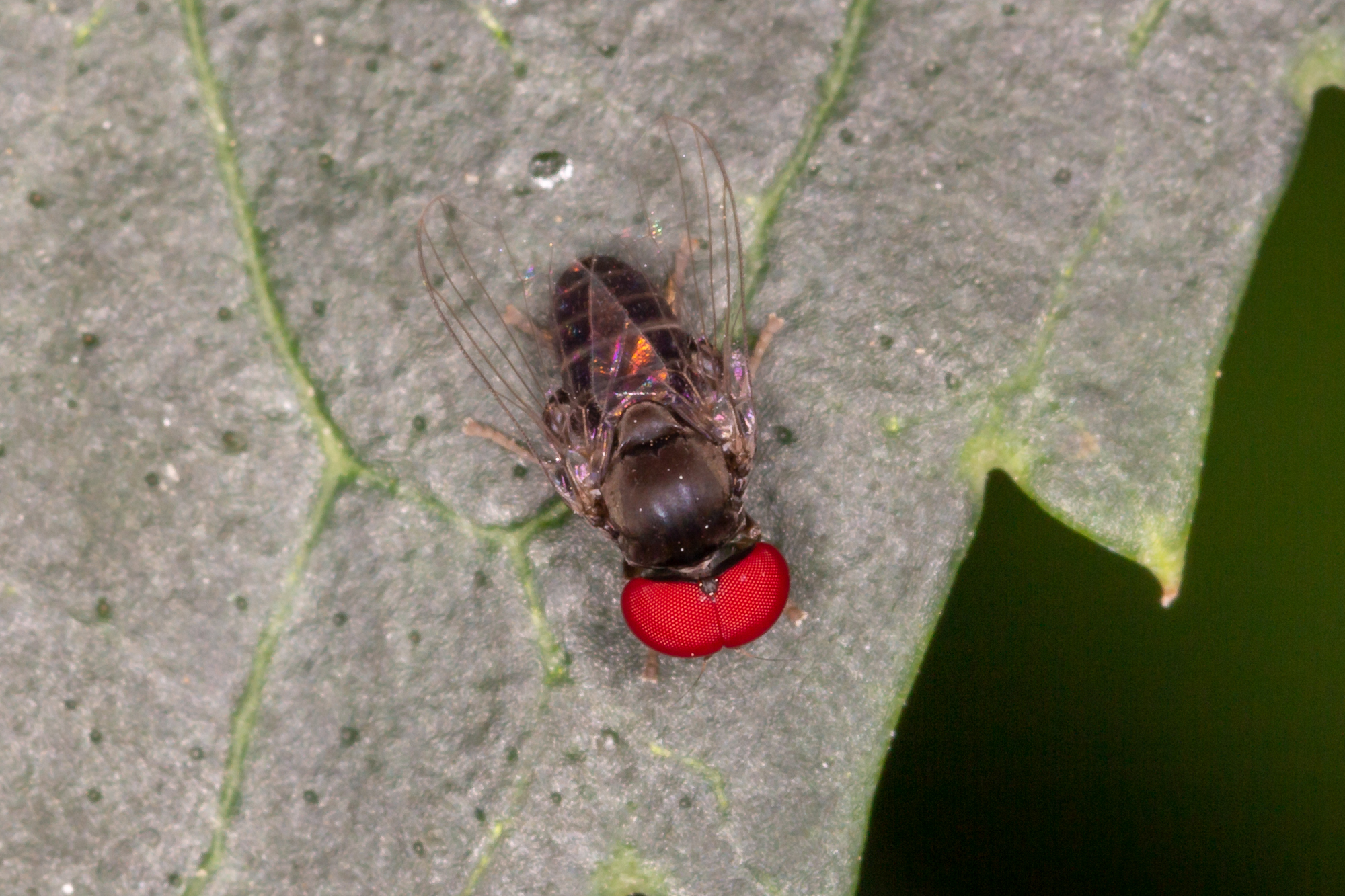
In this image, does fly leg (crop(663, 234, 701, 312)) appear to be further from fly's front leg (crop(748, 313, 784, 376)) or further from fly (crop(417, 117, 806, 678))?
fly's front leg (crop(748, 313, 784, 376))

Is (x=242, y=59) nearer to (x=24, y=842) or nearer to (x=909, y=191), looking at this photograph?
(x=909, y=191)

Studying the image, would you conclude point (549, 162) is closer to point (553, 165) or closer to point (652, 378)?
point (553, 165)

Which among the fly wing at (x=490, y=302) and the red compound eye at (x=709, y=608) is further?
the fly wing at (x=490, y=302)

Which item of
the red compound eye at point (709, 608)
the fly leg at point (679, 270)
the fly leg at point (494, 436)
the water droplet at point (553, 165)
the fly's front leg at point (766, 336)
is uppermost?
the water droplet at point (553, 165)

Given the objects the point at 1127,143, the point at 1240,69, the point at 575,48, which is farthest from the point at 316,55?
the point at 1240,69

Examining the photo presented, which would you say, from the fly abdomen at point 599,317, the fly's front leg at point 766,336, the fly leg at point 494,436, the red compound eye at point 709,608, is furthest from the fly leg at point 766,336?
the fly leg at point 494,436

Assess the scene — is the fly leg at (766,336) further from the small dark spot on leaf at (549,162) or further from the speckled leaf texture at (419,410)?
the small dark spot on leaf at (549,162)

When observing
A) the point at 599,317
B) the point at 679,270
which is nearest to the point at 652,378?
the point at 599,317

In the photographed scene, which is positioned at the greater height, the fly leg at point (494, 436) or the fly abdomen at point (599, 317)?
the fly abdomen at point (599, 317)
